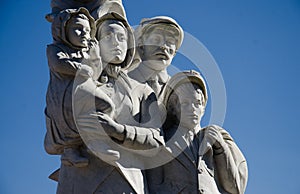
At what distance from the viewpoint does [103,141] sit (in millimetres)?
6133

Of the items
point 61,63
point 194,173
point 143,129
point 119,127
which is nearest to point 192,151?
point 194,173

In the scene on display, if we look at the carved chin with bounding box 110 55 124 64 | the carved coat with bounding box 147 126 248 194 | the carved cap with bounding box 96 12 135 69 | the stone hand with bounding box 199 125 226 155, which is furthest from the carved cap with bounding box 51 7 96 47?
the stone hand with bounding box 199 125 226 155

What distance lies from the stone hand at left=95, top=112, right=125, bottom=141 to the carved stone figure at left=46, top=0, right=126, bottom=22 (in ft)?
4.56

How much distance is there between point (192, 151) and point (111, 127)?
113 cm

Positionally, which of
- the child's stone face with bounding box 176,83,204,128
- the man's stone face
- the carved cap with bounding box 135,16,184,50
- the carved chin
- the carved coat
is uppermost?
the carved cap with bounding box 135,16,184,50

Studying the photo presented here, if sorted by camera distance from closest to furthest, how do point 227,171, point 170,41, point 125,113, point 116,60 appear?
1. point 125,113
2. point 116,60
3. point 227,171
4. point 170,41

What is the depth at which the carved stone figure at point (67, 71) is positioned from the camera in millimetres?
6109

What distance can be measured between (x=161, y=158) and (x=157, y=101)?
72 centimetres

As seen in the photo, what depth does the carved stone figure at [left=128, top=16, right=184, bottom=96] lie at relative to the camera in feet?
23.5

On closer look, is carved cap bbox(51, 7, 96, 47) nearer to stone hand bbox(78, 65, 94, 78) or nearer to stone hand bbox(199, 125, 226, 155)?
stone hand bbox(78, 65, 94, 78)

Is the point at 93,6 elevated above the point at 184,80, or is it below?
above

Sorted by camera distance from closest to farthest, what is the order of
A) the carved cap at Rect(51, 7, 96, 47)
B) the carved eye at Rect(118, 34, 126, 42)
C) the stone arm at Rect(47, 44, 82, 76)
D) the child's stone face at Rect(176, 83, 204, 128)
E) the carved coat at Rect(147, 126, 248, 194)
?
the stone arm at Rect(47, 44, 82, 76) → the carved cap at Rect(51, 7, 96, 47) → the carved coat at Rect(147, 126, 248, 194) → the carved eye at Rect(118, 34, 126, 42) → the child's stone face at Rect(176, 83, 204, 128)

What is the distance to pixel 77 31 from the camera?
6316 mm

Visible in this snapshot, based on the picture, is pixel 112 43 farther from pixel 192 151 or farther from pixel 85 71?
pixel 192 151
